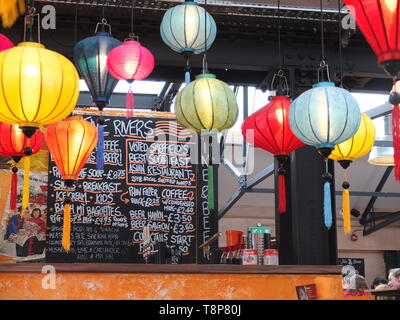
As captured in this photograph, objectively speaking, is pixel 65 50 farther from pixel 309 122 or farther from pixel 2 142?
pixel 309 122

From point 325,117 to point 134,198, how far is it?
14.0 feet

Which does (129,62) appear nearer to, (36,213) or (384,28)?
(384,28)

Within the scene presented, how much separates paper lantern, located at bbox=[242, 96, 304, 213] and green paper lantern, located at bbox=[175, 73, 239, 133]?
390 millimetres

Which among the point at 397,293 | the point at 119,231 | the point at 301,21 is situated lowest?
the point at 397,293

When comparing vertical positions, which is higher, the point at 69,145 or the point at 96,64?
the point at 96,64

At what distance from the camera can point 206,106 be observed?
4.45 meters

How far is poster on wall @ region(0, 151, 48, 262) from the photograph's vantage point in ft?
24.9

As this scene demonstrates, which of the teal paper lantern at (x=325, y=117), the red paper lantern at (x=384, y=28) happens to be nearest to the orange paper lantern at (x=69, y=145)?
the teal paper lantern at (x=325, y=117)

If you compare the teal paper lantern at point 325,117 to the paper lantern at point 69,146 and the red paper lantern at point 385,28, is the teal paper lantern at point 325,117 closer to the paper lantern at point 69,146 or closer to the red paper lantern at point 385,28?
the red paper lantern at point 385,28

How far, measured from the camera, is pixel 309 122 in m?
4.13

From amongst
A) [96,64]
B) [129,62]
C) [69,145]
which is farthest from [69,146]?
[129,62]

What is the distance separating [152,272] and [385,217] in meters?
10.2

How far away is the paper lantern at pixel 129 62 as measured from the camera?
4.80 m
